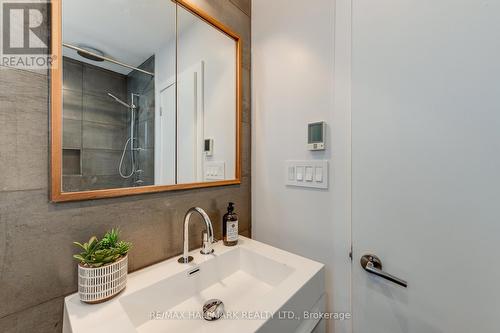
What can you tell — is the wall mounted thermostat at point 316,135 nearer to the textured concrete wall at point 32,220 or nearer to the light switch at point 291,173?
the light switch at point 291,173

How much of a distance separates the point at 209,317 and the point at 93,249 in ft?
1.41

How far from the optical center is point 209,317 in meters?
0.67

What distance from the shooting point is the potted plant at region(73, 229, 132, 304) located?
0.57 metres

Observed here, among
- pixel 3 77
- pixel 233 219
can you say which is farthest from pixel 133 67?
pixel 233 219

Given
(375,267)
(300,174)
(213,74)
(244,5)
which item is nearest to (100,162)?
(213,74)

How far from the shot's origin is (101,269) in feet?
1.90

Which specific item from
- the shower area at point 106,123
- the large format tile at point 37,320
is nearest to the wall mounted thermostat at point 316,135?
the shower area at point 106,123

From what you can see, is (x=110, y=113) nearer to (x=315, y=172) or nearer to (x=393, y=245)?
(x=315, y=172)

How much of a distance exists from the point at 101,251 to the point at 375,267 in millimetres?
943

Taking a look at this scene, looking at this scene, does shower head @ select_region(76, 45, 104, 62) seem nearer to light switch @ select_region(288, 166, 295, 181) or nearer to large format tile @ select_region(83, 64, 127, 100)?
large format tile @ select_region(83, 64, 127, 100)

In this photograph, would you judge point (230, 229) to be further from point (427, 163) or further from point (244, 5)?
point (244, 5)

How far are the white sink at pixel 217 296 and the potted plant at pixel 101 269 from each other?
0.03m

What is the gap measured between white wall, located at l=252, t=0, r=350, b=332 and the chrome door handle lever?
0.27ft

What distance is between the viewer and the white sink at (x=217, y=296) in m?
0.54
